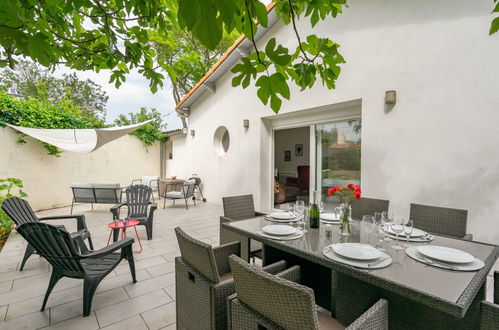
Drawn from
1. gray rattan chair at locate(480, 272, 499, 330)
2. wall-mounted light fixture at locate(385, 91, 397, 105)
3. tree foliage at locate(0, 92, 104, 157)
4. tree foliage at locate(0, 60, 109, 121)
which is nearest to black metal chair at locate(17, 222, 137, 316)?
gray rattan chair at locate(480, 272, 499, 330)

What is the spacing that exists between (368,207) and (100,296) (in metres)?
3.09

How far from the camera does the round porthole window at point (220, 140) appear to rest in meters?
7.29

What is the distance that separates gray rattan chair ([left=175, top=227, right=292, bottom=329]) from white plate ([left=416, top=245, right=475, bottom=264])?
890 millimetres

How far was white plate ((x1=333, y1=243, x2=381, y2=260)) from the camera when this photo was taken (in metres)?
1.39

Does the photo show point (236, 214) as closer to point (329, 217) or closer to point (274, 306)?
point (329, 217)

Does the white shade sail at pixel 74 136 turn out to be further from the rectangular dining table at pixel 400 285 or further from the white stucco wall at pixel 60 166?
the rectangular dining table at pixel 400 285

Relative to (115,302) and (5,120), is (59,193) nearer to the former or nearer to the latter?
(5,120)

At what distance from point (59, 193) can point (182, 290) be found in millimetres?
7353

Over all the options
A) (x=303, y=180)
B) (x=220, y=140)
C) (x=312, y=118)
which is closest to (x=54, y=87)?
(x=220, y=140)

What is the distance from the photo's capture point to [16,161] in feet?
20.1

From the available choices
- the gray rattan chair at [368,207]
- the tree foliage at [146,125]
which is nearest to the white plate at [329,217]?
the gray rattan chair at [368,207]

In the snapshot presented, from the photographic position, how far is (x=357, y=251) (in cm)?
149

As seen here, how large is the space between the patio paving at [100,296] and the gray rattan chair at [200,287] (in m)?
0.52

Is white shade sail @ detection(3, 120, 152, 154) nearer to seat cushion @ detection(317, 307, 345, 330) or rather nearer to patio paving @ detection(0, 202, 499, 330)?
patio paving @ detection(0, 202, 499, 330)
